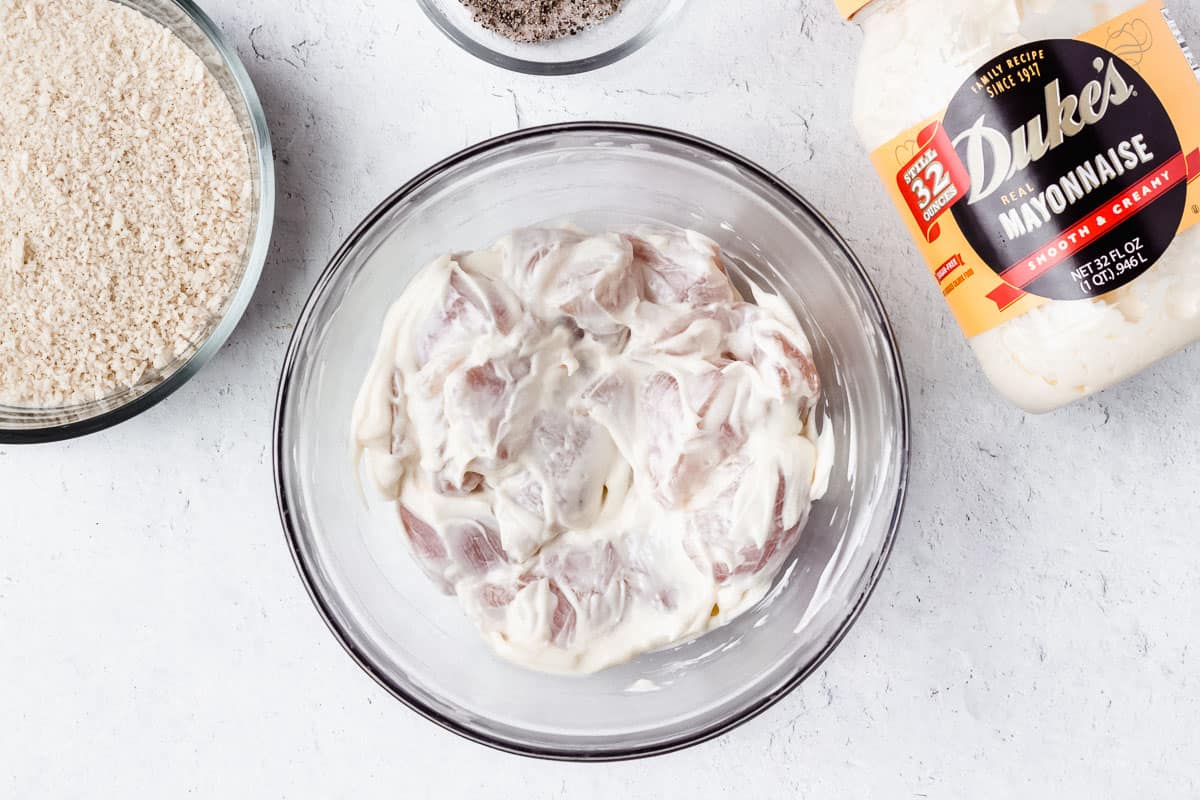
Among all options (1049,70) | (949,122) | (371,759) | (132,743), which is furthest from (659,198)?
(132,743)

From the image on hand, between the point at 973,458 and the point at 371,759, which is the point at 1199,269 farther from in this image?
the point at 371,759

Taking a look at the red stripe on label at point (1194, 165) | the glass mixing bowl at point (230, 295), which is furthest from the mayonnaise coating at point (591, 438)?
the red stripe on label at point (1194, 165)

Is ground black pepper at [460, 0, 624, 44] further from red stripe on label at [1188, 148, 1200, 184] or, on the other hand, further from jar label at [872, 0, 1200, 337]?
red stripe on label at [1188, 148, 1200, 184]

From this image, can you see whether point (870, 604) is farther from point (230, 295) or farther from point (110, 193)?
point (110, 193)

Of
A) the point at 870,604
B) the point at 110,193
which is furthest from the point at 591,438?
the point at 110,193

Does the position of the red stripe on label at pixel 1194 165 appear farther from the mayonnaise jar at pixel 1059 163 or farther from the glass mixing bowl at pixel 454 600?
the glass mixing bowl at pixel 454 600

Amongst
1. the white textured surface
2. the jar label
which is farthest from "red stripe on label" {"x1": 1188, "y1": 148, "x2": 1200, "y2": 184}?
the white textured surface
